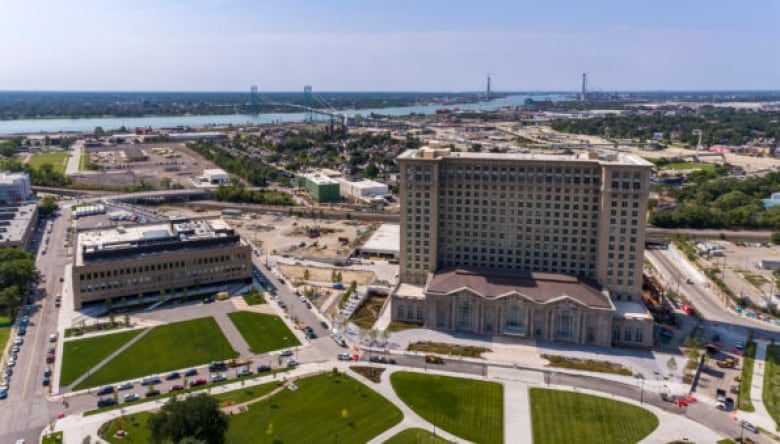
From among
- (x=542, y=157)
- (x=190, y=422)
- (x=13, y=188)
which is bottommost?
(x=190, y=422)

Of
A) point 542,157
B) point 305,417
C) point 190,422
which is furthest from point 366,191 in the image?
point 190,422

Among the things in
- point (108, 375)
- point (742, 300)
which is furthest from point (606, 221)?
point (108, 375)

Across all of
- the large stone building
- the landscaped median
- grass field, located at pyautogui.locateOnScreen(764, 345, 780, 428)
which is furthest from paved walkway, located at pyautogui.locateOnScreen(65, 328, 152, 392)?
grass field, located at pyautogui.locateOnScreen(764, 345, 780, 428)

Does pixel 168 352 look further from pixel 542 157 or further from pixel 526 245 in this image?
pixel 542 157

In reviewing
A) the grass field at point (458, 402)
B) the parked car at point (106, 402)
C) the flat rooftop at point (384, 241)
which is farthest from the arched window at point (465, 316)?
the parked car at point (106, 402)

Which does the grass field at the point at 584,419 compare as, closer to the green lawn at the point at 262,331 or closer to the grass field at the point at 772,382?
the grass field at the point at 772,382
